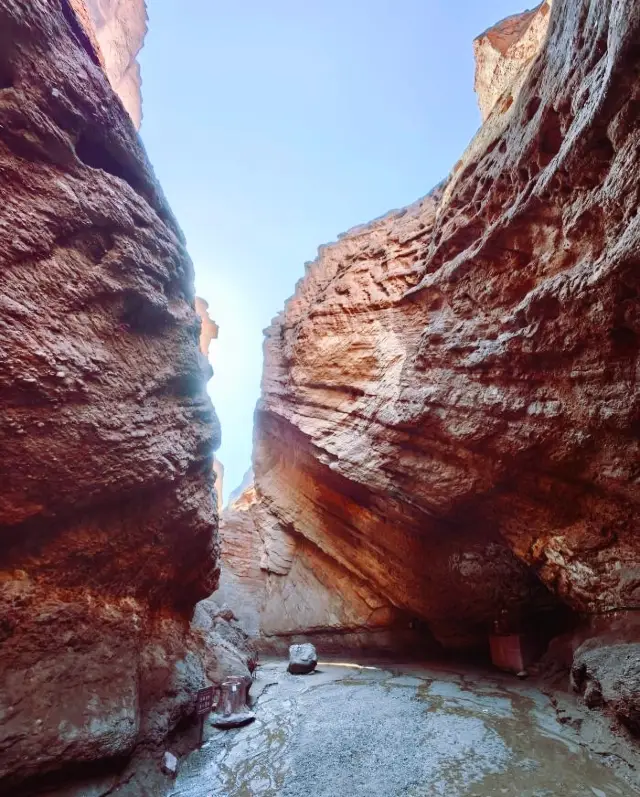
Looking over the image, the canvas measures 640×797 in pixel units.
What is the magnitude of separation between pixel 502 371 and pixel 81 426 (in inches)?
250

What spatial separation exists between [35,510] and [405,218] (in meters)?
12.0

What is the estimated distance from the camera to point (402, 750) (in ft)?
16.9

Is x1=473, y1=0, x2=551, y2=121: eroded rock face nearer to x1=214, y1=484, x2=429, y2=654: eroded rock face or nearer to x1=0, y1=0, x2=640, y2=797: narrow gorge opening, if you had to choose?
x1=0, y1=0, x2=640, y2=797: narrow gorge opening

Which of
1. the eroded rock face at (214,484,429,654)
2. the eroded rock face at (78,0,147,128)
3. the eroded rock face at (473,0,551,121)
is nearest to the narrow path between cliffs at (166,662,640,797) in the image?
the eroded rock face at (214,484,429,654)

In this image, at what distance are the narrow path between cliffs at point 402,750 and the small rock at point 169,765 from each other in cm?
13

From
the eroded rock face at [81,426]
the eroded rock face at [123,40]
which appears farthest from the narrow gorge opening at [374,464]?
the eroded rock face at [123,40]

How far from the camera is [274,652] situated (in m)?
13.9

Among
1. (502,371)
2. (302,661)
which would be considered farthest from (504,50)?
(302,661)

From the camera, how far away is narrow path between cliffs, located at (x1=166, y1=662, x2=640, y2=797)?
167 inches

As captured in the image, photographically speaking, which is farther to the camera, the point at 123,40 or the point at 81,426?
the point at 123,40

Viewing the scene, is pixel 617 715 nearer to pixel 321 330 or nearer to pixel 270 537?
pixel 321 330

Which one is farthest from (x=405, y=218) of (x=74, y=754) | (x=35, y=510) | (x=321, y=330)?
(x=74, y=754)

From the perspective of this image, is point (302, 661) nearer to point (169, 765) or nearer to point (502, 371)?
point (169, 765)

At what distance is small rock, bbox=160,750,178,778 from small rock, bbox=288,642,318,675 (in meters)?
6.36
